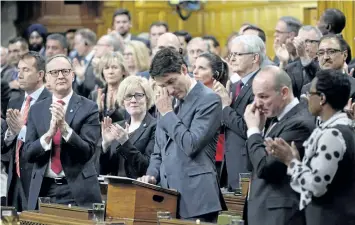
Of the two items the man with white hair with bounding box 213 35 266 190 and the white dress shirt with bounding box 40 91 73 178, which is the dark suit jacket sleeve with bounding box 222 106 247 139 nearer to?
the man with white hair with bounding box 213 35 266 190

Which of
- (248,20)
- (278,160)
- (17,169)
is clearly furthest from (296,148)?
(248,20)

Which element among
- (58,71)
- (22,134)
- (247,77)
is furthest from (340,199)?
(22,134)

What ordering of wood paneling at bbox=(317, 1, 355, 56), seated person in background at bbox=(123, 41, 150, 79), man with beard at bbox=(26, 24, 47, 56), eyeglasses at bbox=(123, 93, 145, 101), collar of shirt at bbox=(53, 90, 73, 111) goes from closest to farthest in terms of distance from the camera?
1. collar of shirt at bbox=(53, 90, 73, 111)
2. eyeglasses at bbox=(123, 93, 145, 101)
3. seated person in background at bbox=(123, 41, 150, 79)
4. wood paneling at bbox=(317, 1, 355, 56)
5. man with beard at bbox=(26, 24, 47, 56)

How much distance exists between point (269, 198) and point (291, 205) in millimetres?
122

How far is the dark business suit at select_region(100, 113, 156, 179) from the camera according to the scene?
7.56 metres

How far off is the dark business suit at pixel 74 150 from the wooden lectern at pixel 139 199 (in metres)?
0.69

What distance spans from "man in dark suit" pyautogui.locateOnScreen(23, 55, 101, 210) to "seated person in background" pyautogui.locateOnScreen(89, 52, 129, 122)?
1.40 metres

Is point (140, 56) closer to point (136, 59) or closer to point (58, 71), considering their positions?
point (136, 59)

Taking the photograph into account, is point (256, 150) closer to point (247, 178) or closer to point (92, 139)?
point (247, 178)

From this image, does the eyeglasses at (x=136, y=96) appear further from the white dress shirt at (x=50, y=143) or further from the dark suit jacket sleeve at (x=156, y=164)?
the dark suit jacket sleeve at (x=156, y=164)

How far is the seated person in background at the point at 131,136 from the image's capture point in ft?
24.8

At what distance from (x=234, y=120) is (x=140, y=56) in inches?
102

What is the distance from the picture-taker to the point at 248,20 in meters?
14.0

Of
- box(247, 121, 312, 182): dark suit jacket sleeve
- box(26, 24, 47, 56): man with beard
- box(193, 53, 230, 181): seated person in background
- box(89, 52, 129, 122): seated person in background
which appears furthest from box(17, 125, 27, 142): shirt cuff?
box(26, 24, 47, 56): man with beard
